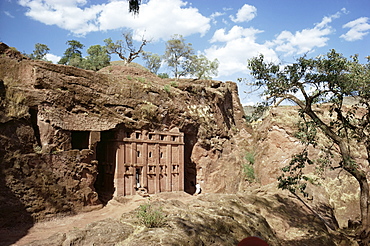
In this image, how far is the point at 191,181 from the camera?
75.4 ft

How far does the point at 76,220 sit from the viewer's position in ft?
42.4

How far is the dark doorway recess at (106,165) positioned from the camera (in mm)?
16688

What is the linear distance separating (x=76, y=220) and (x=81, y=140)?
4.38 metres

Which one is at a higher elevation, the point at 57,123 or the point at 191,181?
the point at 57,123

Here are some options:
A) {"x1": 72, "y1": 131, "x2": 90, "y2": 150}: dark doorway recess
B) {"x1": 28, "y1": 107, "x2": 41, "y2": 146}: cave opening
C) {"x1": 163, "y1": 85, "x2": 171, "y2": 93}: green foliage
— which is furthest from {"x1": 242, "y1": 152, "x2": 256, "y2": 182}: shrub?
{"x1": 28, "y1": 107, "x2": 41, "y2": 146}: cave opening

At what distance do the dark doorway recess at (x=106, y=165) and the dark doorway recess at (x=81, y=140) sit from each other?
5.61 ft

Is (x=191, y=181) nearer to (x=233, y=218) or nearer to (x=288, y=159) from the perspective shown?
(x=288, y=159)

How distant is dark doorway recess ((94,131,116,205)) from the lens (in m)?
16.7

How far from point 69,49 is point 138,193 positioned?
30.5 metres

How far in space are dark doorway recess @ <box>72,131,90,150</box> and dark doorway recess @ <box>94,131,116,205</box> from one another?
5.61 feet

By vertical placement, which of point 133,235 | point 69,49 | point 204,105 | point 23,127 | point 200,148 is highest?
point 69,49

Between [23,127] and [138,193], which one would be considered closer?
[23,127]

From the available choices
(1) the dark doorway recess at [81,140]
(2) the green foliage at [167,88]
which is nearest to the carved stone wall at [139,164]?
(1) the dark doorway recess at [81,140]

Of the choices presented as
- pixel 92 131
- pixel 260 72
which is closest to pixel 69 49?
pixel 92 131
